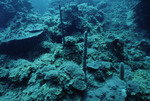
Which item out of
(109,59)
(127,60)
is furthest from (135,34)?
(109,59)

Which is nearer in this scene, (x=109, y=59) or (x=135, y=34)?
(x=109, y=59)

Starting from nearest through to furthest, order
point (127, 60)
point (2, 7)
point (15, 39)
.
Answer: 1. point (127, 60)
2. point (15, 39)
3. point (2, 7)

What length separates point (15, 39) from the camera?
253 inches

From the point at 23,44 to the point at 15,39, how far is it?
631 millimetres

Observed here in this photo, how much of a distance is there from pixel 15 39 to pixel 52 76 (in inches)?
214

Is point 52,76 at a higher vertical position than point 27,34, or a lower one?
lower

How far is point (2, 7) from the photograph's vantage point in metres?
11.1

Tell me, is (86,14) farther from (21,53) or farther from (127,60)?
(21,53)

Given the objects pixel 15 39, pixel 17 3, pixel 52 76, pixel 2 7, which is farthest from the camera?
pixel 17 3

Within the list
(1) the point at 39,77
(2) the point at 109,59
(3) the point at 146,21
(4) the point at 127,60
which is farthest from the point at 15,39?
(3) the point at 146,21

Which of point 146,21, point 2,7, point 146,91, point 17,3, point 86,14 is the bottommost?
point 146,91

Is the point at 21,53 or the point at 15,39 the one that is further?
the point at 21,53

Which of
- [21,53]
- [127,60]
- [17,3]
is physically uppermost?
[17,3]

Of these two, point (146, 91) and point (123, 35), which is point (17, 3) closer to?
point (123, 35)
